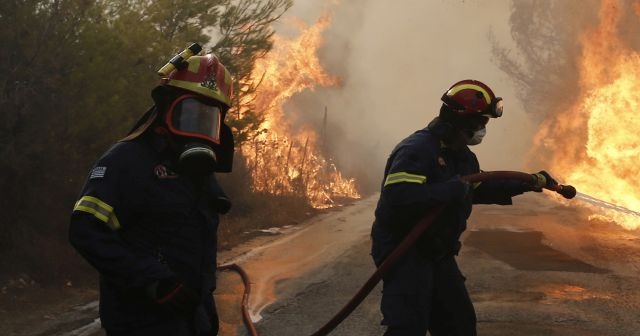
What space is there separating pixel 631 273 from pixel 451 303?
5852mm

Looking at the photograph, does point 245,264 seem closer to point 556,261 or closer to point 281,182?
point 556,261

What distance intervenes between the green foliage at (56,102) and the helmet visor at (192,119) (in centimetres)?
581

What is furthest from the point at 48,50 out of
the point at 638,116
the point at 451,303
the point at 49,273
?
the point at 638,116

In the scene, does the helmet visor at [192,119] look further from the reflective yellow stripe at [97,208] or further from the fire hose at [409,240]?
the fire hose at [409,240]

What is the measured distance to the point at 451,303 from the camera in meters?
3.72

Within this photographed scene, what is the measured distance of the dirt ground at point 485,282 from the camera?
20.4ft

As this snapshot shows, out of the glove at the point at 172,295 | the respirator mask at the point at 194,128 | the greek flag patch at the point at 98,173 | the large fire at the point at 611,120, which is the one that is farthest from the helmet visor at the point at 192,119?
the large fire at the point at 611,120

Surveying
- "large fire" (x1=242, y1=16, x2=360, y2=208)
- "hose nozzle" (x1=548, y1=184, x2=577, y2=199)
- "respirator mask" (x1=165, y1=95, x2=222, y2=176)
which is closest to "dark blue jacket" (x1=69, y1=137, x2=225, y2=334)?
"respirator mask" (x1=165, y1=95, x2=222, y2=176)

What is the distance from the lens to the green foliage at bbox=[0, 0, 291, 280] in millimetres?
7840

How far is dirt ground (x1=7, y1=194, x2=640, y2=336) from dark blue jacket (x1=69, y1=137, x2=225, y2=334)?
11.8 ft

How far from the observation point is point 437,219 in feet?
12.2

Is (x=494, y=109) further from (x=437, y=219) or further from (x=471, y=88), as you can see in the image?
(x=437, y=219)

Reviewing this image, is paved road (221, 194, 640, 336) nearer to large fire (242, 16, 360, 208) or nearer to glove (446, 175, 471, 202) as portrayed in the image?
glove (446, 175, 471, 202)

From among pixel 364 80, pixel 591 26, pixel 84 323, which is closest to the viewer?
pixel 84 323
